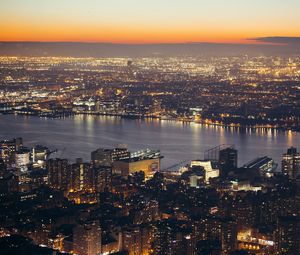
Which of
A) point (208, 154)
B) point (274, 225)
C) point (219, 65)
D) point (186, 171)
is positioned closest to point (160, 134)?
point (208, 154)

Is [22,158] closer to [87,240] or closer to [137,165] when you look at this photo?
[137,165]

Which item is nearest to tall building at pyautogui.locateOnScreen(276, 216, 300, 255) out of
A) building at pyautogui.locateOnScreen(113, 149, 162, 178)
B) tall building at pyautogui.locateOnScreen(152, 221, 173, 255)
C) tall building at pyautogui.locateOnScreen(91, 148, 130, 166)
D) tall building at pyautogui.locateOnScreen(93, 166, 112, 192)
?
tall building at pyautogui.locateOnScreen(152, 221, 173, 255)

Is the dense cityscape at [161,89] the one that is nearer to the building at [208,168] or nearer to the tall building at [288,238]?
the building at [208,168]

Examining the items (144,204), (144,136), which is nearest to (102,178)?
(144,204)

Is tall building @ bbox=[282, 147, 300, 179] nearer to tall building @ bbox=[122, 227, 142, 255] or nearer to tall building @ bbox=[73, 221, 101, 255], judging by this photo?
tall building @ bbox=[122, 227, 142, 255]

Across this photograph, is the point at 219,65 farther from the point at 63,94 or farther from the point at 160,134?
the point at 160,134

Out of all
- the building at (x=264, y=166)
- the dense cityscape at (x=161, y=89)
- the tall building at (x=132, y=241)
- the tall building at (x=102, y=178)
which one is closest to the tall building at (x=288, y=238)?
the tall building at (x=132, y=241)
